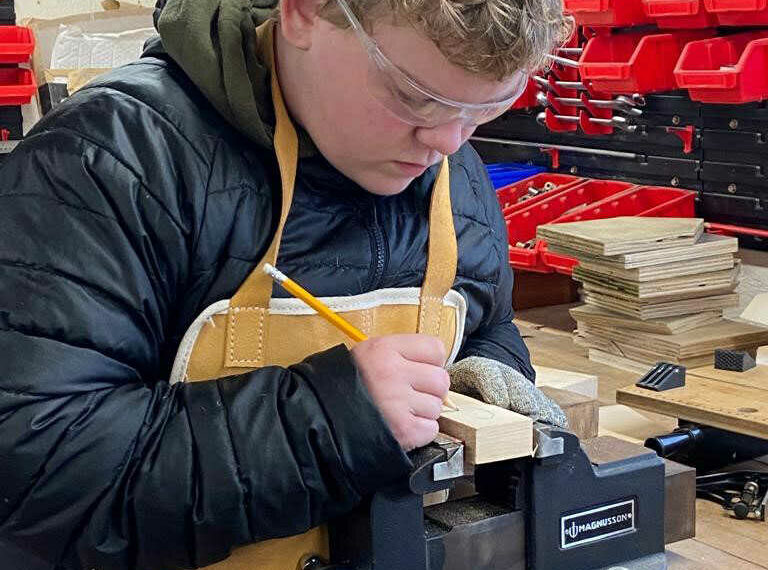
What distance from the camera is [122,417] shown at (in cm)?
95

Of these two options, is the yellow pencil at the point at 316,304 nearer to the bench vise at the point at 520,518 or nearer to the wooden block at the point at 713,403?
the bench vise at the point at 520,518

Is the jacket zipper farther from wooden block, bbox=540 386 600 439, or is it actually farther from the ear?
wooden block, bbox=540 386 600 439

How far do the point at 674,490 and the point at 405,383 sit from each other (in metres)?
0.38

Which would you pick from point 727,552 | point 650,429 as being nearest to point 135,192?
point 727,552

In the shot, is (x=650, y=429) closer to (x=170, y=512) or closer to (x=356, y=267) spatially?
(x=356, y=267)

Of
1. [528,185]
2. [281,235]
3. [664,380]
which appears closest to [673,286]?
[664,380]

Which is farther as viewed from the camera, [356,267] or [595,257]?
[595,257]

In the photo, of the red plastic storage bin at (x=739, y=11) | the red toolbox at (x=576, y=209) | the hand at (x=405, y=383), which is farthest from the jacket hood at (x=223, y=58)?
the red toolbox at (x=576, y=209)

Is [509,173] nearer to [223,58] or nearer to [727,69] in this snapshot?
[727,69]

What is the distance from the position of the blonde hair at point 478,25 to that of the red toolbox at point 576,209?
174 centimetres

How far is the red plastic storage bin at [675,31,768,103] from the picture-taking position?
7.27 ft

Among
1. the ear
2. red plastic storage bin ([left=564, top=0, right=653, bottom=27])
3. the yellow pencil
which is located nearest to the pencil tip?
the yellow pencil

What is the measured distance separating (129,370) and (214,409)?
0.09 m

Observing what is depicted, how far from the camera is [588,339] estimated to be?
2.51 m
